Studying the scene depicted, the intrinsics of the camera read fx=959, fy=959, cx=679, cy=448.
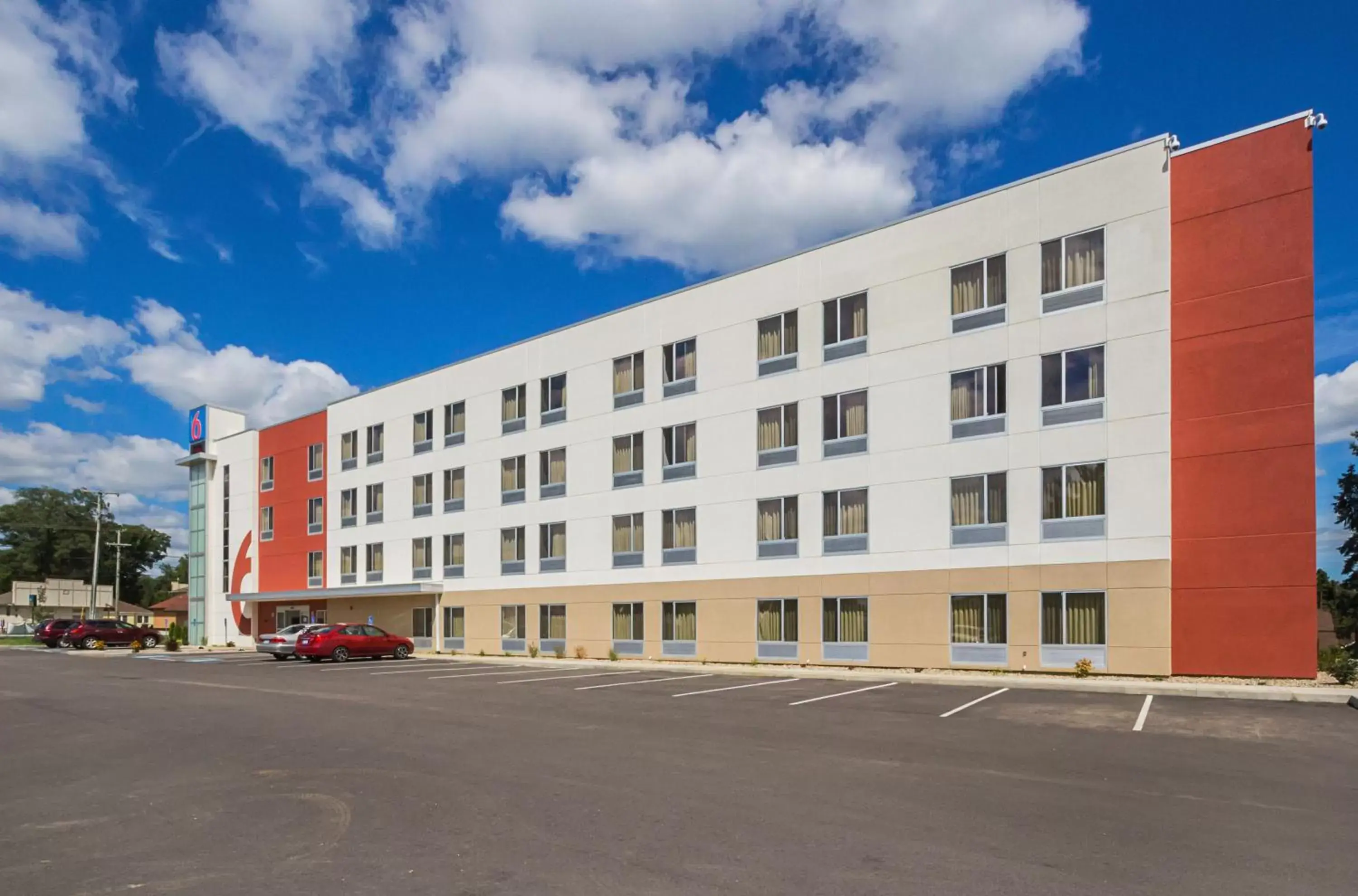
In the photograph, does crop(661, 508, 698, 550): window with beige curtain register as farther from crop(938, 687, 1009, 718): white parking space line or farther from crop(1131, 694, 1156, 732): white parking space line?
crop(1131, 694, 1156, 732): white parking space line

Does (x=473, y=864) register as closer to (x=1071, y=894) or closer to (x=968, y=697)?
(x=1071, y=894)

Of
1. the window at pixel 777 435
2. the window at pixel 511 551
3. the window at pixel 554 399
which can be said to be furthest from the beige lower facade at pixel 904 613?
the window at pixel 554 399

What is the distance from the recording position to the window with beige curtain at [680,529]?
3175cm

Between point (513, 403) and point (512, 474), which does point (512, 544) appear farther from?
point (513, 403)

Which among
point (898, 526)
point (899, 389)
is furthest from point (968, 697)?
point (899, 389)

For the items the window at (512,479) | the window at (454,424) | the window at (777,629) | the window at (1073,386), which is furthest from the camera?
the window at (454,424)

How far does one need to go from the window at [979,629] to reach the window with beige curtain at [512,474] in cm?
1869

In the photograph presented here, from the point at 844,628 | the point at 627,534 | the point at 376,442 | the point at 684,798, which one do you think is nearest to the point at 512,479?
the point at 627,534

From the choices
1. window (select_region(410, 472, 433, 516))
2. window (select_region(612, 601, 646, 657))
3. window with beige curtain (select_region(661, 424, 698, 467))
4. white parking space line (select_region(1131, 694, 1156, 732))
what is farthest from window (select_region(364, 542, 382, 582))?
white parking space line (select_region(1131, 694, 1156, 732))

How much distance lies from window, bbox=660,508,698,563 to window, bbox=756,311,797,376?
5.44 metres

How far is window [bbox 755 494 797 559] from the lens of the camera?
29.1 metres

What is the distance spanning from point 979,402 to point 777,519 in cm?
724

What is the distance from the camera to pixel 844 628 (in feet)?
90.4

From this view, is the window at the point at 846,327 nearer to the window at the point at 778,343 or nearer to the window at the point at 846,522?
the window at the point at 778,343
